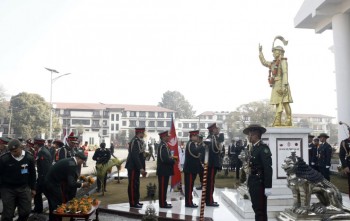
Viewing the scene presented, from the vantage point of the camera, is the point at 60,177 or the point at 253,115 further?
the point at 253,115

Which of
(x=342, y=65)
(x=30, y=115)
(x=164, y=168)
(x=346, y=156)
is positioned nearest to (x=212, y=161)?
(x=164, y=168)

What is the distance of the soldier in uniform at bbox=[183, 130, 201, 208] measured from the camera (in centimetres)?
834

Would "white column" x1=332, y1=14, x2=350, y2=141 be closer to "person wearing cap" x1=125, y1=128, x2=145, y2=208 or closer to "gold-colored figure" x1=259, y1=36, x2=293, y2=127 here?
"gold-colored figure" x1=259, y1=36, x2=293, y2=127

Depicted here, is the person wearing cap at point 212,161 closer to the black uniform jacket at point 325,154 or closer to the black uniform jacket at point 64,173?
the black uniform jacket at point 64,173

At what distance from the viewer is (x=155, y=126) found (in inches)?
3418

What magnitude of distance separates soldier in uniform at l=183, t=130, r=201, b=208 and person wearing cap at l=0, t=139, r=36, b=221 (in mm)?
3984

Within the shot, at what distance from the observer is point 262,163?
532 centimetres

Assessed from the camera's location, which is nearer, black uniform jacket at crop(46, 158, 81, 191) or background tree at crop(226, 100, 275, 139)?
black uniform jacket at crop(46, 158, 81, 191)

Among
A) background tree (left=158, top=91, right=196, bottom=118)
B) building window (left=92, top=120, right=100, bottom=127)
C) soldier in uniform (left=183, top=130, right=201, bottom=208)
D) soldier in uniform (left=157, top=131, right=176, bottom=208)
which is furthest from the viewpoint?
background tree (left=158, top=91, right=196, bottom=118)

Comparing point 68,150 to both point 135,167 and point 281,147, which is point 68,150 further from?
point 281,147

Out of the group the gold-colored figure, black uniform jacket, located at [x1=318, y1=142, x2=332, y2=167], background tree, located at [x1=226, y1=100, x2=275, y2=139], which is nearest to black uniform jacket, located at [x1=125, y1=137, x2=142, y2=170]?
the gold-colored figure

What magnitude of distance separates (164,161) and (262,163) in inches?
133

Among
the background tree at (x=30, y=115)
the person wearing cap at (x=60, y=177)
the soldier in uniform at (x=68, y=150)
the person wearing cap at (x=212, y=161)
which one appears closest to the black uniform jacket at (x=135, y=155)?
the person wearing cap at (x=212, y=161)

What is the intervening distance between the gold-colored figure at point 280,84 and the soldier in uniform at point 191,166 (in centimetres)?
244
